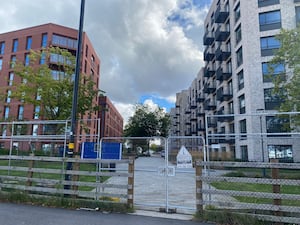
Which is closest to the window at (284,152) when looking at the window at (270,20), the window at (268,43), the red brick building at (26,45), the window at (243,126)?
the window at (243,126)

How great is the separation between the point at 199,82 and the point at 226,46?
67.3 ft

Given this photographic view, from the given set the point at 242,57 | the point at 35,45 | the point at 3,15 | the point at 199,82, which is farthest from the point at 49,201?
the point at 199,82

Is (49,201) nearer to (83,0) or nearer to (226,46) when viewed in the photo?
(83,0)

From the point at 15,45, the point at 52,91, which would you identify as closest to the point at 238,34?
the point at 52,91

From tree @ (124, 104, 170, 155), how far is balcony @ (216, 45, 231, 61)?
27116 millimetres

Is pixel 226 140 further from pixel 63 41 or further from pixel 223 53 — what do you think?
pixel 63 41

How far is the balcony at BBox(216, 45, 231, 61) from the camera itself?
110 feet

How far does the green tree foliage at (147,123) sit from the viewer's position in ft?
186

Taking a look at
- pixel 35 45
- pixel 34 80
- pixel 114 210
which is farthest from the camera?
pixel 35 45

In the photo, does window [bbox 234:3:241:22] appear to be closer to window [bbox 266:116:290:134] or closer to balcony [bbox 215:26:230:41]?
balcony [bbox 215:26:230:41]

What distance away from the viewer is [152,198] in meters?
8.34

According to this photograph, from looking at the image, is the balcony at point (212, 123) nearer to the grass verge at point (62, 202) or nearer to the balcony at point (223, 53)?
the balcony at point (223, 53)

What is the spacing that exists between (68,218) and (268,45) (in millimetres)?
28372

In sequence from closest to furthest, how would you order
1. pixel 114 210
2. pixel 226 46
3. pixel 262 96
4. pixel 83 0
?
pixel 114 210 → pixel 83 0 → pixel 262 96 → pixel 226 46
